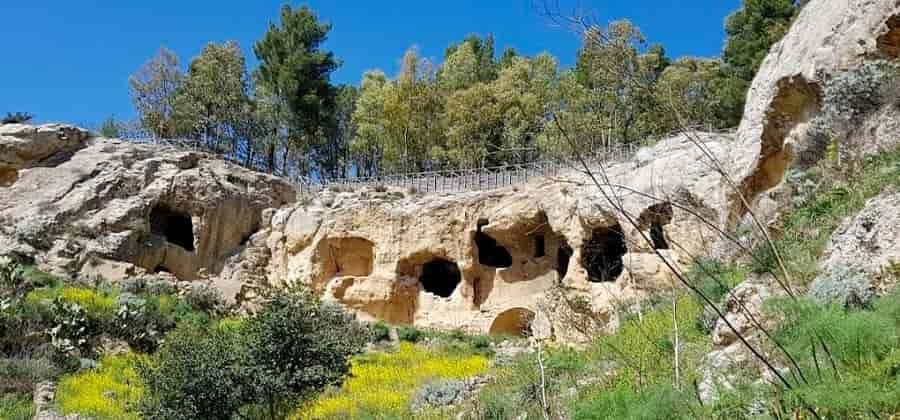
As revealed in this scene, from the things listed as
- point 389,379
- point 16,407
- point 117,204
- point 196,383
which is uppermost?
point 117,204

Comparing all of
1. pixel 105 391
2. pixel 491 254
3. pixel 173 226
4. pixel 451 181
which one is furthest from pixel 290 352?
pixel 173 226

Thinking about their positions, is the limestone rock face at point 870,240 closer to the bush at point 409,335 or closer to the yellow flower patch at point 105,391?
the yellow flower patch at point 105,391

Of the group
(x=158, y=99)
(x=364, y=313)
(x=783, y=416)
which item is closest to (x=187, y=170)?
(x=364, y=313)

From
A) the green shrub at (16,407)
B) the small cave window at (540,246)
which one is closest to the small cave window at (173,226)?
the green shrub at (16,407)

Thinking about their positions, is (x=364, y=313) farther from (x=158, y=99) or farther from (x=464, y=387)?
(x=158, y=99)

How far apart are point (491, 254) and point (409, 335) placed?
20.8 ft

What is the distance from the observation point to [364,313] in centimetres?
2506

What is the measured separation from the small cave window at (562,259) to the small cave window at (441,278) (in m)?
4.46

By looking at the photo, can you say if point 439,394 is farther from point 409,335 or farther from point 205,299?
point 205,299

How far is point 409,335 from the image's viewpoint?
22328 millimetres

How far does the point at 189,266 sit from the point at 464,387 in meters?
14.6

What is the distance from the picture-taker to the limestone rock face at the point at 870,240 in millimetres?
6293

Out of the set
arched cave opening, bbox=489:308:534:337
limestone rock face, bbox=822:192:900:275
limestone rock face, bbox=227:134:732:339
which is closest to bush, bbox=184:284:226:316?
limestone rock face, bbox=227:134:732:339

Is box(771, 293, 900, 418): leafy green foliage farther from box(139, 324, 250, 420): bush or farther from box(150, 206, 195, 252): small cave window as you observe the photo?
box(150, 206, 195, 252): small cave window
